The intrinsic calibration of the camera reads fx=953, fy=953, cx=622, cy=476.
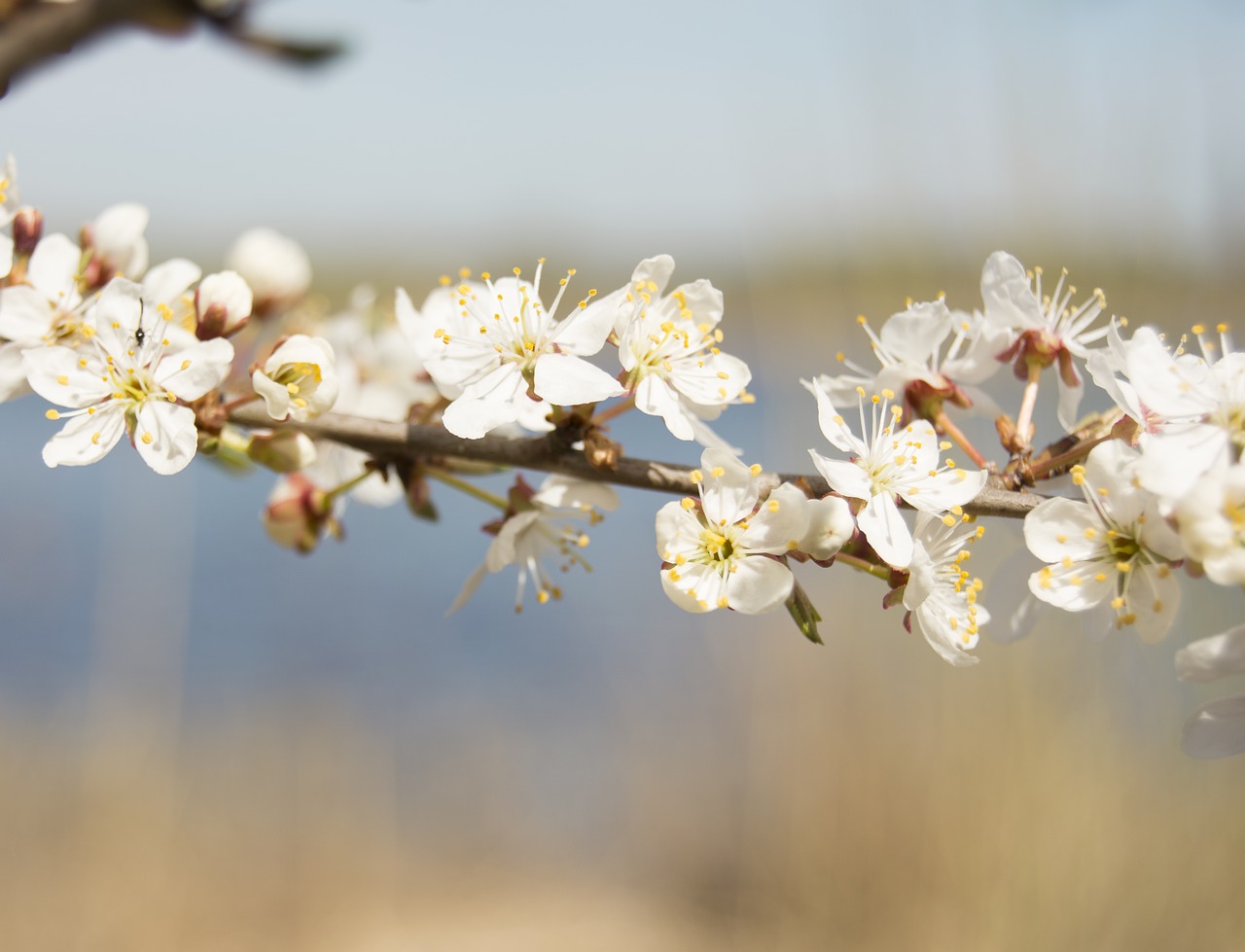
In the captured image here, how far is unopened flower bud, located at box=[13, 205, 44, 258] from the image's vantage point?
750 millimetres

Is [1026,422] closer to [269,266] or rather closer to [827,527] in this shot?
[827,527]

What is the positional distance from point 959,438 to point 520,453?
0.33 meters

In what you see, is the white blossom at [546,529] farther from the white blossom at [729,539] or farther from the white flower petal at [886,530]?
the white flower petal at [886,530]

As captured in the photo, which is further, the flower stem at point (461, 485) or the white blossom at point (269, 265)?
the white blossom at point (269, 265)

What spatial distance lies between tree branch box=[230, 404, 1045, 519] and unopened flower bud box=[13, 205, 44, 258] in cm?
23

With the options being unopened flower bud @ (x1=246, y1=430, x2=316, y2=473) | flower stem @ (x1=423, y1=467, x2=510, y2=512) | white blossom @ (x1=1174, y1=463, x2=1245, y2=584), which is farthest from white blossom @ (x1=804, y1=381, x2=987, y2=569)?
unopened flower bud @ (x1=246, y1=430, x2=316, y2=473)

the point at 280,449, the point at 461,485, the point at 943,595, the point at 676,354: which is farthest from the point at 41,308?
the point at 943,595

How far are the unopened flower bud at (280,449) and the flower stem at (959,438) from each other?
488 mm

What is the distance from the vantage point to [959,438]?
0.71m

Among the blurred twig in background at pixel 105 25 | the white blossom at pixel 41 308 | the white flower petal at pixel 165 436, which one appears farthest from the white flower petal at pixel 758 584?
the blurred twig in background at pixel 105 25

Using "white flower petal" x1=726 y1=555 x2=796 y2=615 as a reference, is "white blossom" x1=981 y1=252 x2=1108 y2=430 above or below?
above

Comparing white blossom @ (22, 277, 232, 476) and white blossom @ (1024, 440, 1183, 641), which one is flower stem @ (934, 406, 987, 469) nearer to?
white blossom @ (1024, 440, 1183, 641)

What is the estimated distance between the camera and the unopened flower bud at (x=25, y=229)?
29.5 inches

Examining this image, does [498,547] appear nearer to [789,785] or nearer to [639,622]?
[789,785]
